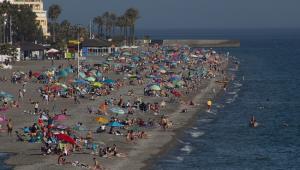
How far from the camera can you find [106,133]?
4816cm

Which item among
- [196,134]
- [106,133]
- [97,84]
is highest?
[97,84]

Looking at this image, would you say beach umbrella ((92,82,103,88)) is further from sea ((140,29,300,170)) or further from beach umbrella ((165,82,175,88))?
sea ((140,29,300,170))

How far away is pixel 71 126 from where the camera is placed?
4975cm

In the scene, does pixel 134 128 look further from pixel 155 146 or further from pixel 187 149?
pixel 187 149

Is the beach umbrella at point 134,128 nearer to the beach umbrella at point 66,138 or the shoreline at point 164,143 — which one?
the shoreline at point 164,143

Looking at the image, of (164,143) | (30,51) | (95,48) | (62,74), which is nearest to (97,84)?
(62,74)

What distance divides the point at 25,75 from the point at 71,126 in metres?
29.7

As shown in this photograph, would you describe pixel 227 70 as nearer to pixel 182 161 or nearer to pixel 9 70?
pixel 9 70

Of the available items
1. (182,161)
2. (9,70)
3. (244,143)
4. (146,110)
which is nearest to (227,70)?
(9,70)

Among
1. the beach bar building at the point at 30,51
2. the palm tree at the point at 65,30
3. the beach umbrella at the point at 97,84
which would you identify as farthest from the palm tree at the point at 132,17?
the beach umbrella at the point at 97,84

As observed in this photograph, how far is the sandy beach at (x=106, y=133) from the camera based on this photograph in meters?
39.4

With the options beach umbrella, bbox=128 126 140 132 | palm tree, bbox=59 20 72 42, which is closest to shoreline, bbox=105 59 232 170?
beach umbrella, bbox=128 126 140 132

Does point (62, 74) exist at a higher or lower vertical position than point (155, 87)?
higher

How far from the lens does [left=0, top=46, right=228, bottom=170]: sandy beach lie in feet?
129
